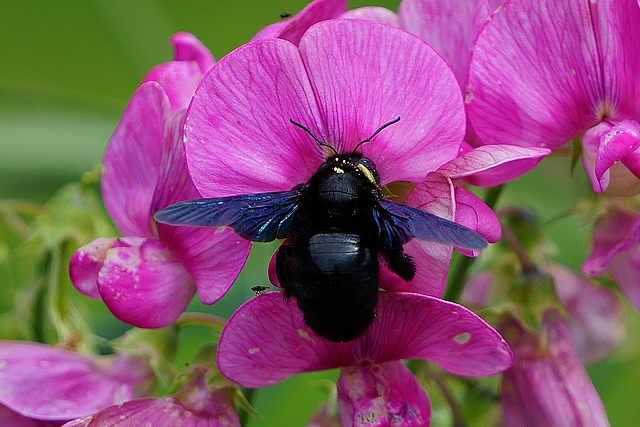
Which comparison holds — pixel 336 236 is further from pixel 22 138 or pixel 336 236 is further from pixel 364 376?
pixel 22 138

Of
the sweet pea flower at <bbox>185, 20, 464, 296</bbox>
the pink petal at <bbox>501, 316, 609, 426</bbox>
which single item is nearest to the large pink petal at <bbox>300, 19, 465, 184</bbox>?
the sweet pea flower at <bbox>185, 20, 464, 296</bbox>

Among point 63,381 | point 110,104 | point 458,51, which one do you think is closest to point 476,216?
point 458,51

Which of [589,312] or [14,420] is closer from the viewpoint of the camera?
[14,420]

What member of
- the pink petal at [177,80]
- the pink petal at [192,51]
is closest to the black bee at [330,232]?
the pink petal at [177,80]

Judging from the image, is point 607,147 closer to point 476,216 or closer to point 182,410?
point 476,216

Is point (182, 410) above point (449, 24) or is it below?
below

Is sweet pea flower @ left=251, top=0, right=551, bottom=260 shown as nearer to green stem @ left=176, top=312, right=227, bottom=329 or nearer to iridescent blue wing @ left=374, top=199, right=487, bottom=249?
iridescent blue wing @ left=374, top=199, right=487, bottom=249
